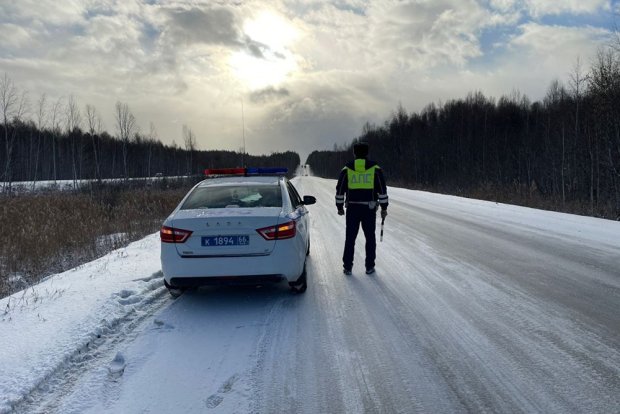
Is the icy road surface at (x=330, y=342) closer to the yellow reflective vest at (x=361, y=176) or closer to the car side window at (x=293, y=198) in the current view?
the car side window at (x=293, y=198)

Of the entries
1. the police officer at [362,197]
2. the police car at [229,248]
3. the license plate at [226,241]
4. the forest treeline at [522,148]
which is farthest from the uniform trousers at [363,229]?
the forest treeline at [522,148]

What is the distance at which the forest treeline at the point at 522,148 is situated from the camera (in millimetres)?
17766

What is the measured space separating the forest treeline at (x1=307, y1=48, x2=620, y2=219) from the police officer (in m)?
12.4

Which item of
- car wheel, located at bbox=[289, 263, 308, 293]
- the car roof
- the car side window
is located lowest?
car wheel, located at bbox=[289, 263, 308, 293]

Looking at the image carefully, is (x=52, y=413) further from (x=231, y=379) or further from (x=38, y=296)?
(x=38, y=296)

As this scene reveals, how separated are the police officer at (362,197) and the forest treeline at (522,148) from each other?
12449mm

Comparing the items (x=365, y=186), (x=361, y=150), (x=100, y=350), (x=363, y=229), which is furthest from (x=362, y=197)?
(x=100, y=350)

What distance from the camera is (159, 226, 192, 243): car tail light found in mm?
4863

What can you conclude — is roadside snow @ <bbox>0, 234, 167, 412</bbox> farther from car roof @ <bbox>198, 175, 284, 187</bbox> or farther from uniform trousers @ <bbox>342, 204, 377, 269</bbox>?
uniform trousers @ <bbox>342, 204, 377, 269</bbox>

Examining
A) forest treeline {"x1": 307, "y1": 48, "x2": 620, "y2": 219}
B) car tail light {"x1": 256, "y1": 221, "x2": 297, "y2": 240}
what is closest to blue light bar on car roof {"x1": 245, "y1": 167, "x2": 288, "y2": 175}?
car tail light {"x1": 256, "y1": 221, "x2": 297, "y2": 240}

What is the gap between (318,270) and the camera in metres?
6.90

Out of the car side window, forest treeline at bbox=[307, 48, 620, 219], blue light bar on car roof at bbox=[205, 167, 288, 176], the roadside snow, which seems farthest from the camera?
forest treeline at bbox=[307, 48, 620, 219]

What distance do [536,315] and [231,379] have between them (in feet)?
11.1

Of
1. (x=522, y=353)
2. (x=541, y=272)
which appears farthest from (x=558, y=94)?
(x=522, y=353)
